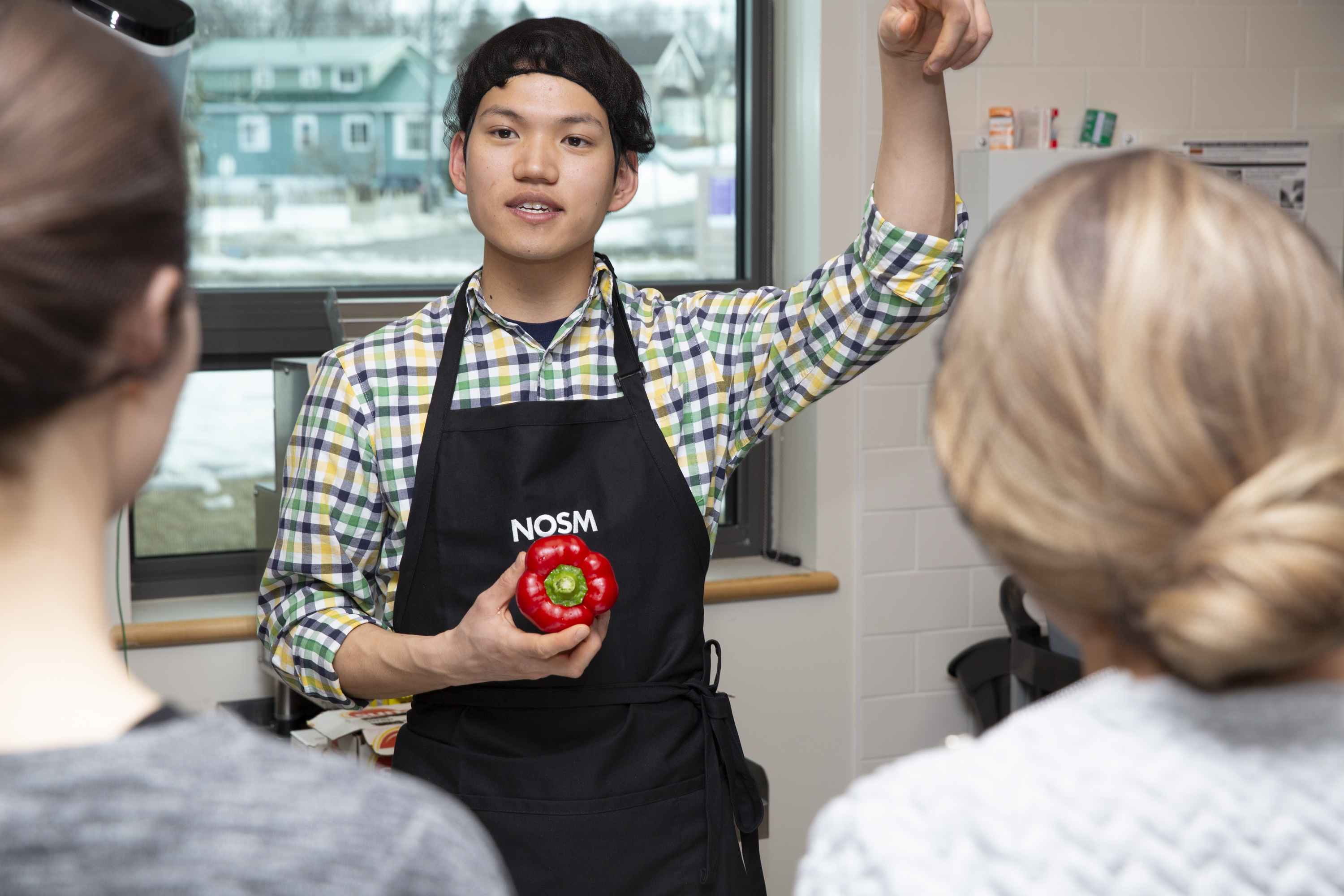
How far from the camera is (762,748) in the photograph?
2.80m

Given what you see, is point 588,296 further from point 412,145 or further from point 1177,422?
point 412,145

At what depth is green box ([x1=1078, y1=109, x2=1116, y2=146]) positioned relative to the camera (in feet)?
9.25

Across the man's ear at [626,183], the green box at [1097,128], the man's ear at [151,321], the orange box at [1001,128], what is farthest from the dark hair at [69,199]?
the green box at [1097,128]

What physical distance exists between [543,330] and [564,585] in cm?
37

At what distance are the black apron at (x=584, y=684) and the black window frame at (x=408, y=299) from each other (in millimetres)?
1081

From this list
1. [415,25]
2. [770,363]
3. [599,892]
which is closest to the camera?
[599,892]

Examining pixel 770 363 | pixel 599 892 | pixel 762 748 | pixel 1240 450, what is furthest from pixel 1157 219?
pixel 762 748

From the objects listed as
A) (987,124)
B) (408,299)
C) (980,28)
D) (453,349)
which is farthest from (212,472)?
(980,28)

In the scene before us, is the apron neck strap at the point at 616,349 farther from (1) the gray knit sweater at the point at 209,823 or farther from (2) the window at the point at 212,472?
(2) the window at the point at 212,472

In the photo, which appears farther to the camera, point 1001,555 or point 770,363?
point 770,363

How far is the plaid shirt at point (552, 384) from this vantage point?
1.50m

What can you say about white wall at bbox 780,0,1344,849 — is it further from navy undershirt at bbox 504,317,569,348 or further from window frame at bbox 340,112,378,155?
navy undershirt at bbox 504,317,569,348

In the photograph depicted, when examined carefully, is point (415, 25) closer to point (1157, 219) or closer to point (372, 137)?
point (372, 137)

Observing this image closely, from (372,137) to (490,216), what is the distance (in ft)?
4.55
